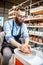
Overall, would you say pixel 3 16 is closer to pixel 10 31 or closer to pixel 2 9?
pixel 2 9

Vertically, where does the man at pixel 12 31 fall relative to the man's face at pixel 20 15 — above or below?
below

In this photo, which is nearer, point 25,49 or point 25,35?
point 25,49

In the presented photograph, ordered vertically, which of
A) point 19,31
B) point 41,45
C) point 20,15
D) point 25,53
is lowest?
point 41,45

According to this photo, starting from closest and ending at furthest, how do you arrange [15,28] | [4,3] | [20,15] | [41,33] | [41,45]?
[20,15] < [15,28] < [41,33] < [41,45] < [4,3]

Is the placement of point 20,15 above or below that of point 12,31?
above

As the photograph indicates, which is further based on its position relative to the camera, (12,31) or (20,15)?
(12,31)

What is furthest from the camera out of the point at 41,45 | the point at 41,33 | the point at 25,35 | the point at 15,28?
the point at 41,45

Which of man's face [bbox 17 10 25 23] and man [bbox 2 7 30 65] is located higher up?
man's face [bbox 17 10 25 23]

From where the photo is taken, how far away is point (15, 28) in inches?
77.8

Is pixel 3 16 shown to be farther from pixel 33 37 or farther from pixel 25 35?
pixel 25 35

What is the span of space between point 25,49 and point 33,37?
169 inches

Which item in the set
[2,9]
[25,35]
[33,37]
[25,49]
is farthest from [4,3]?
[25,49]

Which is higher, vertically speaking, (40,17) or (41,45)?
(40,17)

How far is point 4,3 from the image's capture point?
37.3 feet
